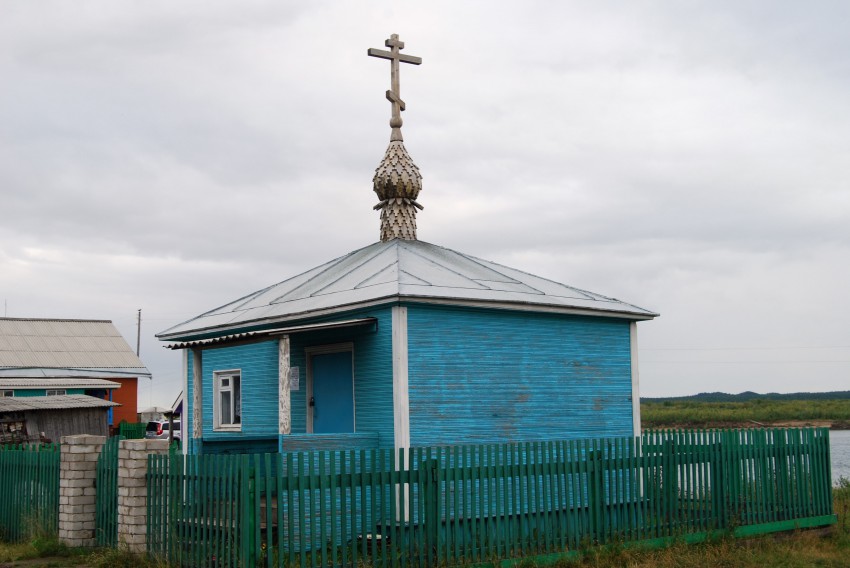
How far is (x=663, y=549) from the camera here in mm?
11391

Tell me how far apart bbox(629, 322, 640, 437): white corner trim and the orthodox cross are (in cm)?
578

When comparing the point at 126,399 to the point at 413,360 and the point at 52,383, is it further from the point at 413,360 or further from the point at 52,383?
the point at 413,360

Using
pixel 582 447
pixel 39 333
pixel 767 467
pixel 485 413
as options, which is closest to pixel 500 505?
pixel 582 447

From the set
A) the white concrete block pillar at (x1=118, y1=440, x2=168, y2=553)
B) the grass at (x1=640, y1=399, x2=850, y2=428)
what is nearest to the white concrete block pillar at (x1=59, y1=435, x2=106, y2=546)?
the white concrete block pillar at (x1=118, y1=440, x2=168, y2=553)

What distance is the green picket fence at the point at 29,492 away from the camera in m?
12.6

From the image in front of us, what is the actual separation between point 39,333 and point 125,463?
3326cm

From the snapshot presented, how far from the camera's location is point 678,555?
11047 mm

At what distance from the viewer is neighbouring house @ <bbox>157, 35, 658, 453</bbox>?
1255 centimetres

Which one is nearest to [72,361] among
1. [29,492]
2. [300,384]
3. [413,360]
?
[29,492]

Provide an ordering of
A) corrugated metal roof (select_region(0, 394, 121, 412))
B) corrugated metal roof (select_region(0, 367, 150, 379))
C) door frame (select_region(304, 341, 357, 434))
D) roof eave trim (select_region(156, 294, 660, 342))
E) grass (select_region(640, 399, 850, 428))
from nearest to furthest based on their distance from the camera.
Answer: roof eave trim (select_region(156, 294, 660, 342)), door frame (select_region(304, 341, 357, 434)), corrugated metal roof (select_region(0, 394, 121, 412)), corrugated metal roof (select_region(0, 367, 150, 379)), grass (select_region(640, 399, 850, 428))

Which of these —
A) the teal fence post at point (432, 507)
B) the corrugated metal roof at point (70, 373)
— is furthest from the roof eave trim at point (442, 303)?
the corrugated metal roof at point (70, 373)

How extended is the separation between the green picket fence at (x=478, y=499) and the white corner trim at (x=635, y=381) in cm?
226

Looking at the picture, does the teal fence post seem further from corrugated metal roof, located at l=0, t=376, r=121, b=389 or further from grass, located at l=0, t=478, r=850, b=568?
corrugated metal roof, located at l=0, t=376, r=121, b=389

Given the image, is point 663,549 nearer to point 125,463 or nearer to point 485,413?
point 485,413
